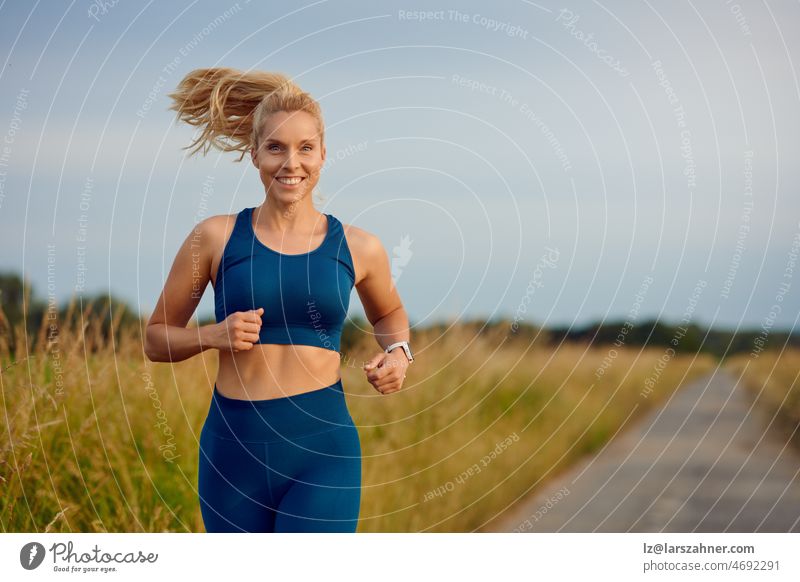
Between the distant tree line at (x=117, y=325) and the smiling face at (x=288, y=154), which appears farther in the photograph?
the distant tree line at (x=117, y=325)

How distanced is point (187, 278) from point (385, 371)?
2.60 feet

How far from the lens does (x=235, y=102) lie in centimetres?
365
